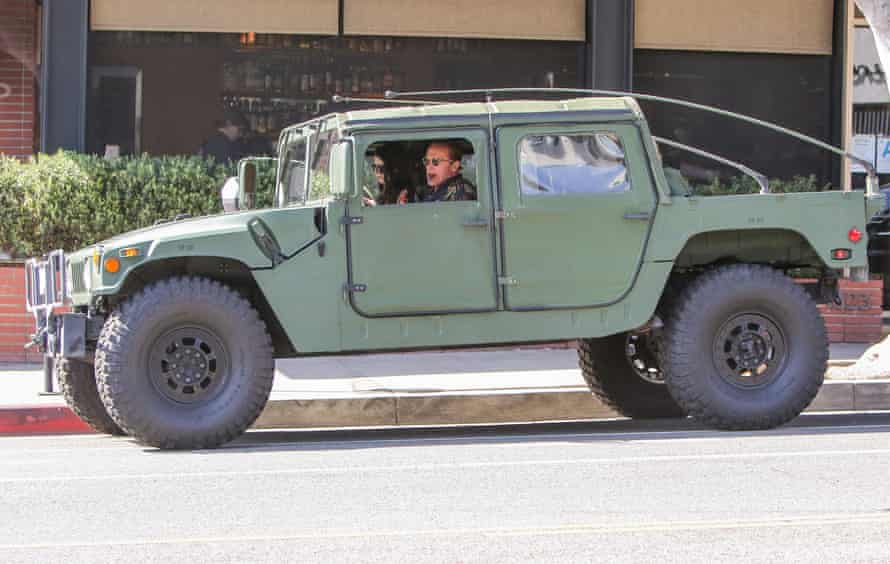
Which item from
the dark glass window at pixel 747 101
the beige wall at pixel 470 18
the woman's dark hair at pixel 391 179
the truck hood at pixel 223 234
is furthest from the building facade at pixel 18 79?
the woman's dark hair at pixel 391 179

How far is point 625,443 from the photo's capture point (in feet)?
31.6

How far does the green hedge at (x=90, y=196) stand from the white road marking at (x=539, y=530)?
8.49 metres

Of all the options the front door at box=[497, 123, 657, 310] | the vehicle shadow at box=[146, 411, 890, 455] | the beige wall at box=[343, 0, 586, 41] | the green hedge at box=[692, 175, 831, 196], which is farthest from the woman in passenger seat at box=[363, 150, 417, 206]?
the beige wall at box=[343, 0, 586, 41]

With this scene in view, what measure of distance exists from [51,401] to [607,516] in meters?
5.74

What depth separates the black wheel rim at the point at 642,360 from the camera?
10.9 metres

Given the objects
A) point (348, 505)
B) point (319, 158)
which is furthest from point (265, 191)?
point (348, 505)

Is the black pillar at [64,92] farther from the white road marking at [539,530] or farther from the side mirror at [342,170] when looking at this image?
the white road marking at [539,530]

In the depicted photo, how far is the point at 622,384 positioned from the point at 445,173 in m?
2.11

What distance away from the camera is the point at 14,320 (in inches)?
587

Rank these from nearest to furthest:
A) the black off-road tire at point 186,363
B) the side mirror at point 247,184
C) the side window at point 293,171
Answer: the black off-road tire at point 186,363
the side window at point 293,171
the side mirror at point 247,184

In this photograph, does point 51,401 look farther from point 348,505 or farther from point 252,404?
point 348,505

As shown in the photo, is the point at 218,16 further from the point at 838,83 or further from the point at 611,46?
the point at 838,83

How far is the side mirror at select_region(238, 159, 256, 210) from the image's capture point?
1067 cm

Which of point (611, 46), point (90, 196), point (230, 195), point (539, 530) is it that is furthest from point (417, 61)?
point (539, 530)
